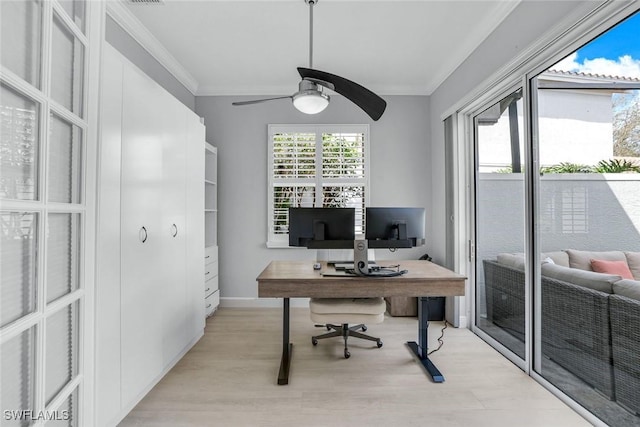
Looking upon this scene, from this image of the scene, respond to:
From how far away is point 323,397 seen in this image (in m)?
2.01

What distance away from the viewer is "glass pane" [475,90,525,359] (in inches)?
95.9

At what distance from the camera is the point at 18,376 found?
33.1 inches

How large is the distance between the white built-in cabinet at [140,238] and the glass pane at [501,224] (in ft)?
8.95

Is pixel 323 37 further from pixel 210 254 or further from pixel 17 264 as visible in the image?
pixel 17 264

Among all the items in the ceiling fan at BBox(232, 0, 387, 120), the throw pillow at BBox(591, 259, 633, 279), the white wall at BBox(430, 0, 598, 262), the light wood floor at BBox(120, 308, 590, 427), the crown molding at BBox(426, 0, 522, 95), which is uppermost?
the crown molding at BBox(426, 0, 522, 95)

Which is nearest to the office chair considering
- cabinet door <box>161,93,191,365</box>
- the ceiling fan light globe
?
cabinet door <box>161,93,191,365</box>

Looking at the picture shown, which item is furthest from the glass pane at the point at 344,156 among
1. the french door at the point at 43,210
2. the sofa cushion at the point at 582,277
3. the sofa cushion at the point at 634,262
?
the french door at the point at 43,210

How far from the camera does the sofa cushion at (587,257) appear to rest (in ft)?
5.42

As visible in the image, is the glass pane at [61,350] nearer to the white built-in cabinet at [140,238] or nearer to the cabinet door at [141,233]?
the white built-in cabinet at [140,238]

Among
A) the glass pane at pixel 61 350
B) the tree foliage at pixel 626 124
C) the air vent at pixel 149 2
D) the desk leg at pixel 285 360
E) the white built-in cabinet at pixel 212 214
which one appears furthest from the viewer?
the white built-in cabinet at pixel 212 214

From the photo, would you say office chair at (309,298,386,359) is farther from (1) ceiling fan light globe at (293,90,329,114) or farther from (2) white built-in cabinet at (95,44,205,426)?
(1) ceiling fan light globe at (293,90,329,114)

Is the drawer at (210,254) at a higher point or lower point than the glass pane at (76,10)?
lower

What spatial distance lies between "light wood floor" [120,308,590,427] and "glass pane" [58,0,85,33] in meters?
2.05

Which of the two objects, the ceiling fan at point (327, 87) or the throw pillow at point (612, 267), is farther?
the ceiling fan at point (327, 87)
